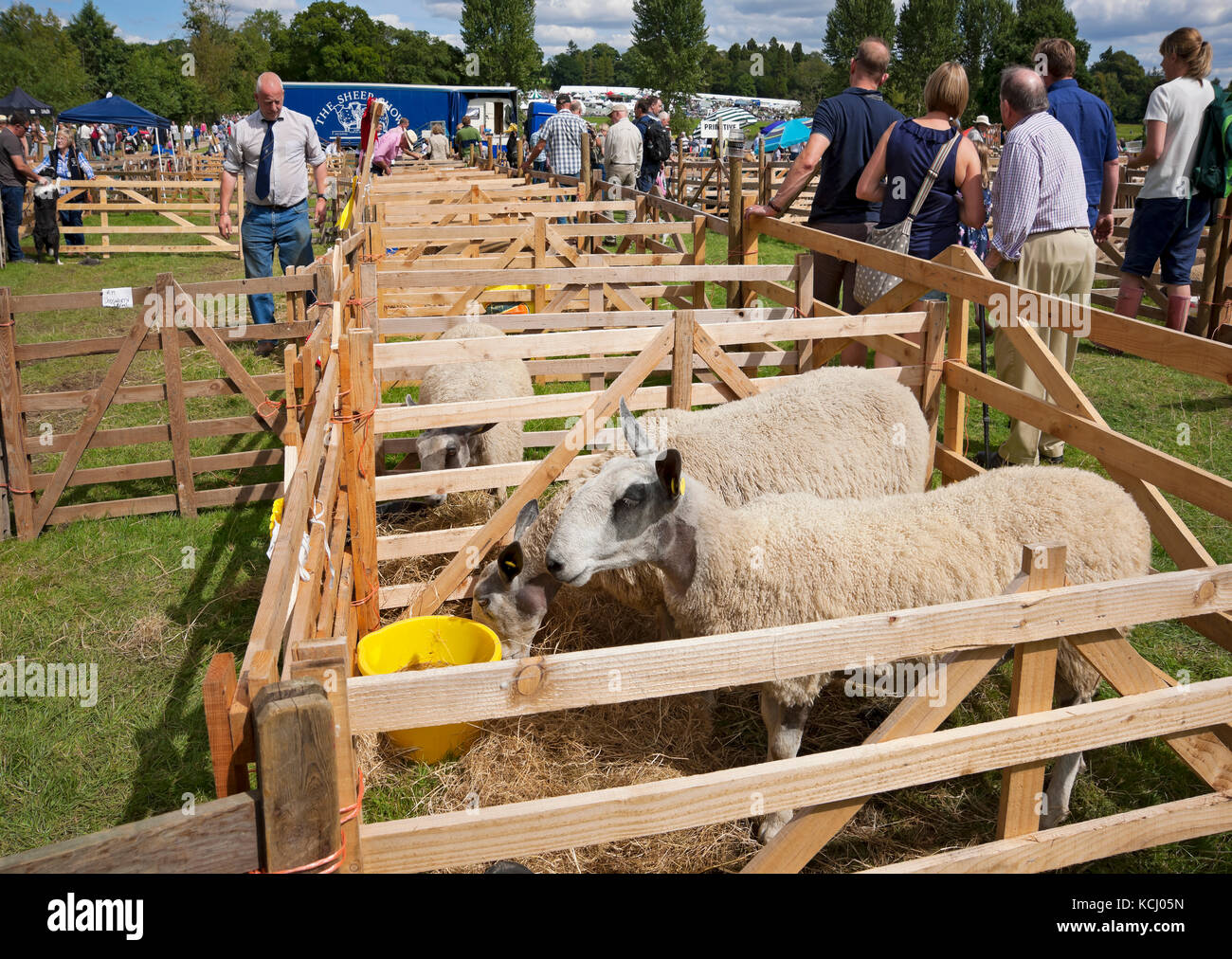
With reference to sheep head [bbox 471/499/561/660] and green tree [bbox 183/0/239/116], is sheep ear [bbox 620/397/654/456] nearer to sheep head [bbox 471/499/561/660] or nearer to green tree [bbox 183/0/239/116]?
sheep head [bbox 471/499/561/660]

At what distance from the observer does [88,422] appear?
5844 mm

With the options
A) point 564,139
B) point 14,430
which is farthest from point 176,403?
point 564,139

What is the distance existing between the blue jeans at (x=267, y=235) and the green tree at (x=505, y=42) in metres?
52.0

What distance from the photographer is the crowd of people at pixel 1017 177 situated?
5551mm

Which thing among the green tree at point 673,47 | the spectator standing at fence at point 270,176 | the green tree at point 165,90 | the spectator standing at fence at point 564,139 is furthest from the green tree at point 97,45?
the spectator standing at fence at point 270,176

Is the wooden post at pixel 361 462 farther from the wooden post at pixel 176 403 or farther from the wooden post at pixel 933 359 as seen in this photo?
the wooden post at pixel 933 359

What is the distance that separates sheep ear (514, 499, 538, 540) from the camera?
3895mm

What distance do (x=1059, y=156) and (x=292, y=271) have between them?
526cm

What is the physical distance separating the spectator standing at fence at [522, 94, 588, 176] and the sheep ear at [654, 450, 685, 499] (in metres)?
14.5

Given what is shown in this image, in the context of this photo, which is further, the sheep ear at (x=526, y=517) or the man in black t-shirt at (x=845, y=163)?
the man in black t-shirt at (x=845, y=163)

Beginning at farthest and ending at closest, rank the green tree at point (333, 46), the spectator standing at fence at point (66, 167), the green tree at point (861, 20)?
the green tree at point (333, 46) → the green tree at point (861, 20) → the spectator standing at fence at point (66, 167)

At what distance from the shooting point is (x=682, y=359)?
191 inches

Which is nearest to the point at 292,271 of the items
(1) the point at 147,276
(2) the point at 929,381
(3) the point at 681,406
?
(3) the point at 681,406
